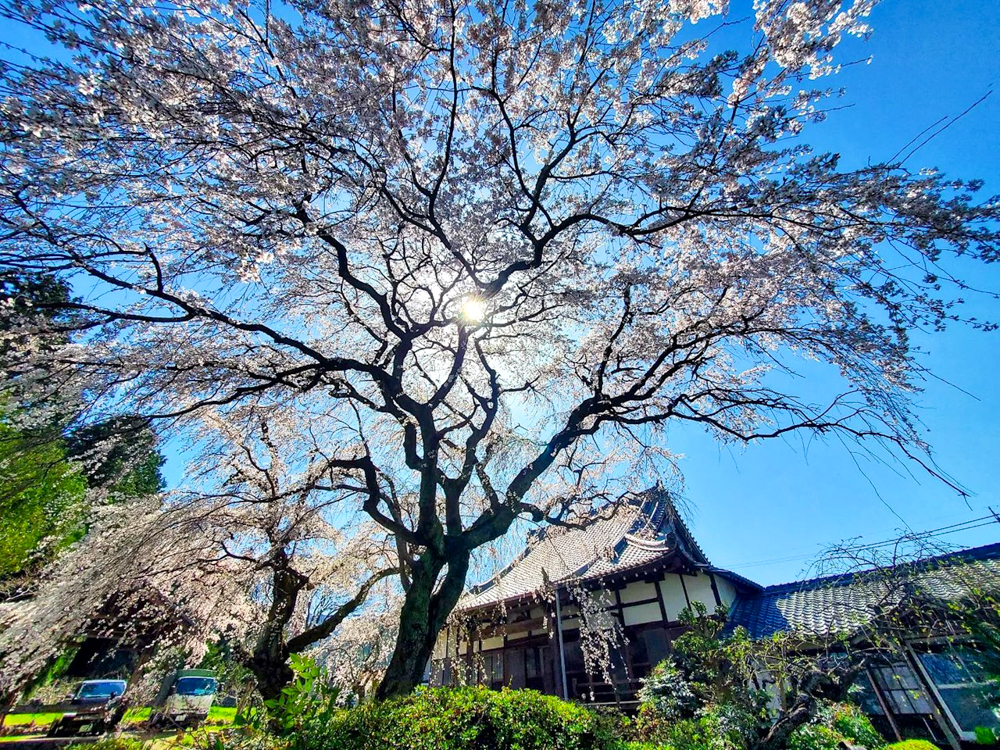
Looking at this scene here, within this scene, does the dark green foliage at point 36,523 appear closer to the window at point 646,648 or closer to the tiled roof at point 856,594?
the window at point 646,648

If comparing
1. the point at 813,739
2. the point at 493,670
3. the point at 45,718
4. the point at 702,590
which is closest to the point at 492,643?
the point at 493,670

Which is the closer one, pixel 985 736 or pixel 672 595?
pixel 985 736

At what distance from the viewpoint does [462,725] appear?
3.08 metres

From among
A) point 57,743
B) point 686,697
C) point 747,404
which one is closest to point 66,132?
point 747,404

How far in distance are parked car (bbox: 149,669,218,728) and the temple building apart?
8293mm

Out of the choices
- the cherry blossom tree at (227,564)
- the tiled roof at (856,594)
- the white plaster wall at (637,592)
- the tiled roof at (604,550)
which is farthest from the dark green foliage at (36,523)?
the tiled roof at (856,594)

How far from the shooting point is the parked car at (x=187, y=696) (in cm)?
1224

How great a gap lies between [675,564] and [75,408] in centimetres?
1015

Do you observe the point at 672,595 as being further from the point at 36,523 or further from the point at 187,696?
the point at 187,696

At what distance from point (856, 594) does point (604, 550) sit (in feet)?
17.3

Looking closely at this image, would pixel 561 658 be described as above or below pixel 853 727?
above

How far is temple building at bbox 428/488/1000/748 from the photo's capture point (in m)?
5.34

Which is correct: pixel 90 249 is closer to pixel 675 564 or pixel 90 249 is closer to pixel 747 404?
pixel 747 404

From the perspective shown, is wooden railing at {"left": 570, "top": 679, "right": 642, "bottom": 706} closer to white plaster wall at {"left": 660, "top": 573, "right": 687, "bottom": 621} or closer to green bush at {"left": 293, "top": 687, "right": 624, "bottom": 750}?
white plaster wall at {"left": 660, "top": 573, "right": 687, "bottom": 621}
